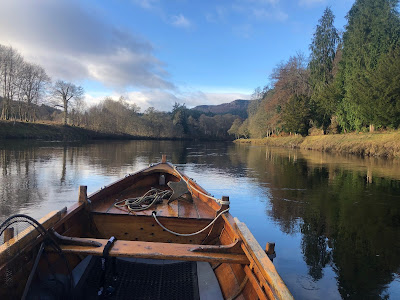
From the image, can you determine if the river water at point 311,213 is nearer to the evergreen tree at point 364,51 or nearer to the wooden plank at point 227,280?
the wooden plank at point 227,280

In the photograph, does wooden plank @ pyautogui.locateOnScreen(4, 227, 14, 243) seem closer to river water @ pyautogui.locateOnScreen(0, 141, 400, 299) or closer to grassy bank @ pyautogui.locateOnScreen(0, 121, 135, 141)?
river water @ pyautogui.locateOnScreen(0, 141, 400, 299)

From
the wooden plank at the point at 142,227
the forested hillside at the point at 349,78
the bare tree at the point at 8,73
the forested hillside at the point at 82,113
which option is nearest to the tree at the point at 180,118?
the forested hillside at the point at 82,113

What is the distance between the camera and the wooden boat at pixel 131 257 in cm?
214

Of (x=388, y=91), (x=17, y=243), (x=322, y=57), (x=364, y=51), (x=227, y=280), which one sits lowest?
(x=227, y=280)

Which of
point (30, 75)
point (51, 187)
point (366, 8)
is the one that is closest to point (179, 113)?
point (30, 75)

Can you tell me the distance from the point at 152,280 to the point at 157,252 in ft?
2.57

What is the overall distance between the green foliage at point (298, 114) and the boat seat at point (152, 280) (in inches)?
1497

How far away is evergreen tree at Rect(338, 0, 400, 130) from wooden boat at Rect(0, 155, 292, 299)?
26.8 m

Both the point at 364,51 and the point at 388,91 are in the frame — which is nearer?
the point at 388,91

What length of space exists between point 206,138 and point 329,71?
188 feet

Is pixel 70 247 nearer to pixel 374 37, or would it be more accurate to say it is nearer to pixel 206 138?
pixel 374 37

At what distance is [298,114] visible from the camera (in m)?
38.8

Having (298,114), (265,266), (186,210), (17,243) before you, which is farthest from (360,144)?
(17,243)

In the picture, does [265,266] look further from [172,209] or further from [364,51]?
[364,51]
